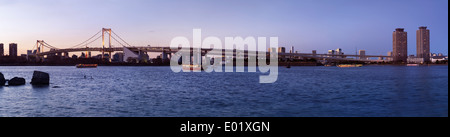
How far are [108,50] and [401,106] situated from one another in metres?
76.3

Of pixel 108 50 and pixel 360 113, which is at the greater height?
pixel 108 50

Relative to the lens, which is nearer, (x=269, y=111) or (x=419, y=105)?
(x=269, y=111)
